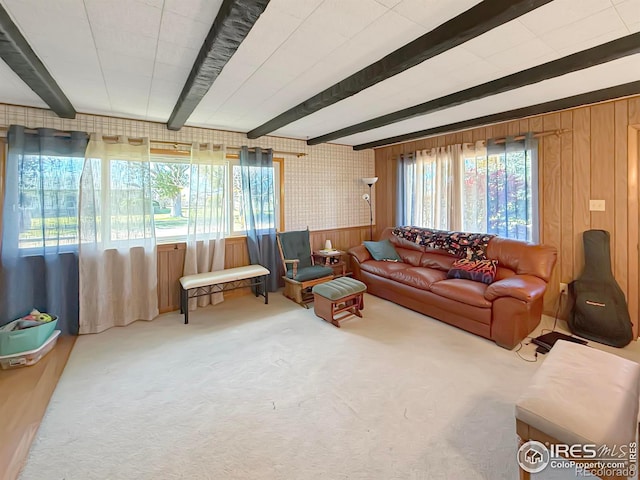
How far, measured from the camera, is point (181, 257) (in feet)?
13.0

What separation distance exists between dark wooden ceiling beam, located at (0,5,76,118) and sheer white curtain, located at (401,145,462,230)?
4.50 metres

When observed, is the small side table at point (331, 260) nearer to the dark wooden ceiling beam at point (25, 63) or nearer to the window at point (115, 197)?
the window at point (115, 197)

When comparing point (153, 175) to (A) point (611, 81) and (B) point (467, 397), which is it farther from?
(A) point (611, 81)

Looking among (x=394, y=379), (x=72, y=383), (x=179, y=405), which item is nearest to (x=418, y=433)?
(x=394, y=379)

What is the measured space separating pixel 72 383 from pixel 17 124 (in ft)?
8.59

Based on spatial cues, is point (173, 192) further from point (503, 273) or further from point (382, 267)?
Answer: point (503, 273)

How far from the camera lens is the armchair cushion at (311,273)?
4125 mm

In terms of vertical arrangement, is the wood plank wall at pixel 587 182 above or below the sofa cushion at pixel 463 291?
above

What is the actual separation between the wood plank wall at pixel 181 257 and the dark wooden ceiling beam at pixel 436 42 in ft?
8.17

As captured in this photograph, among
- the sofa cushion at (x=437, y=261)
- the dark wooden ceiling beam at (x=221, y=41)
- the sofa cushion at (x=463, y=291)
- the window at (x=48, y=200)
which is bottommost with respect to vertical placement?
the sofa cushion at (x=463, y=291)

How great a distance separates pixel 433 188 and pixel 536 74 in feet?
7.90

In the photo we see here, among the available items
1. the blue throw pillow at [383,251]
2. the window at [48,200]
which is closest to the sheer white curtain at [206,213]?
the window at [48,200]

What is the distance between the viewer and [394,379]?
237cm

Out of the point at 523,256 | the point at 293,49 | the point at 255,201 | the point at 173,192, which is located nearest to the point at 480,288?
the point at 523,256
